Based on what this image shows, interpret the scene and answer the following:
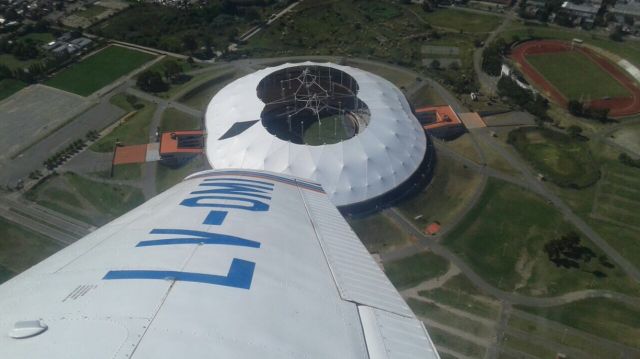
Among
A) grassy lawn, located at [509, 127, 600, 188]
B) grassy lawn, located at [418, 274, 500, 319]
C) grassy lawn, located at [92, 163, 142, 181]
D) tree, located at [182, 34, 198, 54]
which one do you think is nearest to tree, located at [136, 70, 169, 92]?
tree, located at [182, 34, 198, 54]

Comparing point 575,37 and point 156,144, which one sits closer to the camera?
point 156,144

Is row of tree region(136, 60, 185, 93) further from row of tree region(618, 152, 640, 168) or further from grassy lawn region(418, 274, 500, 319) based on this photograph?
row of tree region(618, 152, 640, 168)

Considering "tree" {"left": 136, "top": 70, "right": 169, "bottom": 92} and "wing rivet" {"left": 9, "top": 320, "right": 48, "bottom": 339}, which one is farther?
"tree" {"left": 136, "top": 70, "right": 169, "bottom": 92}

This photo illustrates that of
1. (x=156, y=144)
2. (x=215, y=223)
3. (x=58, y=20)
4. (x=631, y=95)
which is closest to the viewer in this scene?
(x=215, y=223)

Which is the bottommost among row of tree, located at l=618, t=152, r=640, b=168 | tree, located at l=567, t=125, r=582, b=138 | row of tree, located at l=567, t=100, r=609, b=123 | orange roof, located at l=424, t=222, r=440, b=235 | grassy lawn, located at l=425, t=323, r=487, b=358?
grassy lawn, located at l=425, t=323, r=487, b=358

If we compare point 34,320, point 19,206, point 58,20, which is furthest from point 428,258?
point 58,20

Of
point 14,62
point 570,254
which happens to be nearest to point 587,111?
point 570,254

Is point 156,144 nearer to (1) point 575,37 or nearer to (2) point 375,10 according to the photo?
(2) point 375,10

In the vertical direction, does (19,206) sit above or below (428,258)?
above
